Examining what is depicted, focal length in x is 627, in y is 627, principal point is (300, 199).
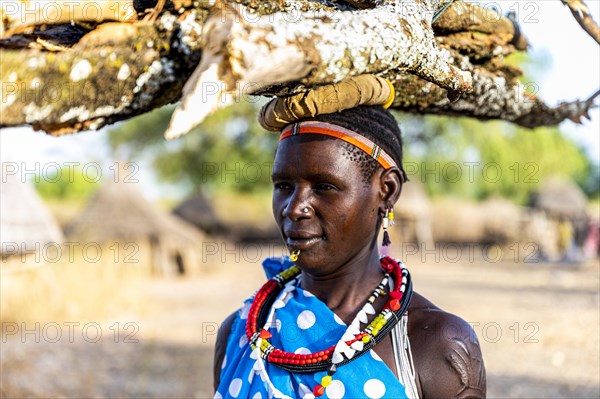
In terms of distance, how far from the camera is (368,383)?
1.68 metres

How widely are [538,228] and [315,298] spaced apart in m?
22.5

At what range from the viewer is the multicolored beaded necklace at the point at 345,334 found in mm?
1717

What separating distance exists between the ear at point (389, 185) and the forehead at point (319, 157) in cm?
12

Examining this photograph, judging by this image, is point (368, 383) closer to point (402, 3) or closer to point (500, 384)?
point (402, 3)

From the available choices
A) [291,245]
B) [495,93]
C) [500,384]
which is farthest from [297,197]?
[500,384]

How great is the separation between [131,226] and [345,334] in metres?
14.7

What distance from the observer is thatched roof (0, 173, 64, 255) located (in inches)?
260

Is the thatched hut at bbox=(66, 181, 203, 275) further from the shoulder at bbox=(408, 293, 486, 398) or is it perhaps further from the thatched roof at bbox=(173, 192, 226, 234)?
the shoulder at bbox=(408, 293, 486, 398)

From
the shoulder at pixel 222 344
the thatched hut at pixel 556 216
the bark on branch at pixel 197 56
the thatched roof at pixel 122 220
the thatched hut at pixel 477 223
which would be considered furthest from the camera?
the thatched hut at pixel 477 223

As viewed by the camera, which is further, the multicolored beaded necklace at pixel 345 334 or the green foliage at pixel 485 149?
the green foliage at pixel 485 149

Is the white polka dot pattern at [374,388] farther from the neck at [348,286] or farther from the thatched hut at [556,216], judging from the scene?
the thatched hut at [556,216]

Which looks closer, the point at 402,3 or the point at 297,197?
the point at 402,3

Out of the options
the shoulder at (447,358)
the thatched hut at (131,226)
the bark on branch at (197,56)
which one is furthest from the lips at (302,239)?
the thatched hut at (131,226)

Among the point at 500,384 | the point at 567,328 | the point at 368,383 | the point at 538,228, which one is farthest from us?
the point at 538,228
